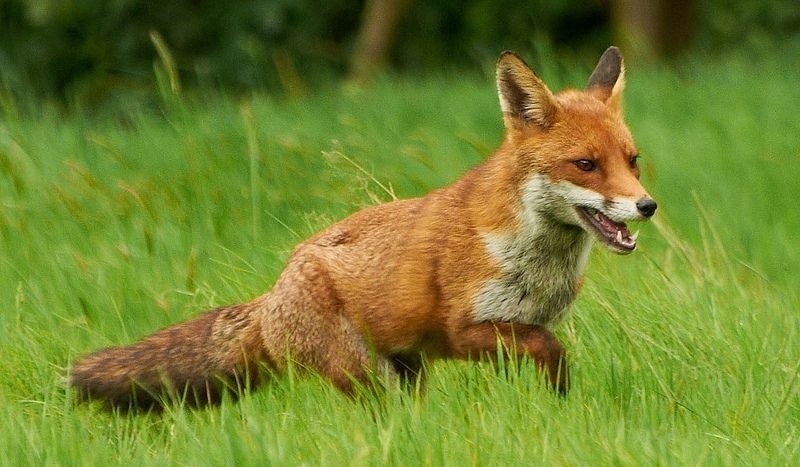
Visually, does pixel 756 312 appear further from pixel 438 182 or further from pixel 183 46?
pixel 183 46

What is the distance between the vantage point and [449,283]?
554cm

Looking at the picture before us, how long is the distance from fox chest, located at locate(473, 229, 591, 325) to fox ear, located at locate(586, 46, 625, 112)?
28.3 inches

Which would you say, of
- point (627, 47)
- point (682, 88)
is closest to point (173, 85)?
point (682, 88)

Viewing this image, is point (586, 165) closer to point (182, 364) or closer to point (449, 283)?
point (449, 283)

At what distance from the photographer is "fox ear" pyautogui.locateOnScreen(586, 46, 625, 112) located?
19.7 feet

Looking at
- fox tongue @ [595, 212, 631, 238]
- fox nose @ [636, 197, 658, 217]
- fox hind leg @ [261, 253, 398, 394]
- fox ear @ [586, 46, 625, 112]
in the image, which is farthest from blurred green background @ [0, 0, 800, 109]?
fox nose @ [636, 197, 658, 217]

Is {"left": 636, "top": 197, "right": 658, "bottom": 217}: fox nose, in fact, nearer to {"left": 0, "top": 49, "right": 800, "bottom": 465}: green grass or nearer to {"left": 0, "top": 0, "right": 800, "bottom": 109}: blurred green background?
{"left": 0, "top": 49, "right": 800, "bottom": 465}: green grass

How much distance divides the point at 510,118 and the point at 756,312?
1.51 m

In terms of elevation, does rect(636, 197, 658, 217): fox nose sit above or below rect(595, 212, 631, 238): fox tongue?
above

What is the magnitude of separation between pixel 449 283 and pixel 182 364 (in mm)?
1168

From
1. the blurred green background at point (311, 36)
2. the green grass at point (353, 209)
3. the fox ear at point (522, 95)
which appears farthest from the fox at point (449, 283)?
the blurred green background at point (311, 36)

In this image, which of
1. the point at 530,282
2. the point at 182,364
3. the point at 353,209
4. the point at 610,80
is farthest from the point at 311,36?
the point at 530,282

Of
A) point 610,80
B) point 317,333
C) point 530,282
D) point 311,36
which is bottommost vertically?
point 311,36

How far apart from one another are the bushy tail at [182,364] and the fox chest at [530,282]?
3.34 feet
